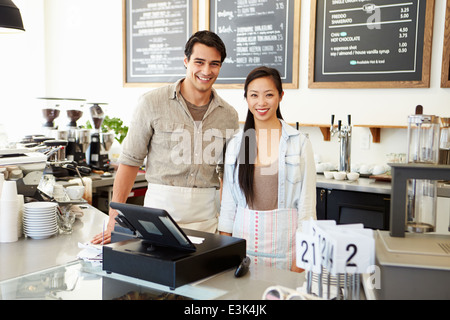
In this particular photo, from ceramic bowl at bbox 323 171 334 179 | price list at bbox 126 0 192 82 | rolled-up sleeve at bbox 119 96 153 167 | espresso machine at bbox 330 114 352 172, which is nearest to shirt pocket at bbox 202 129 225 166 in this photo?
rolled-up sleeve at bbox 119 96 153 167

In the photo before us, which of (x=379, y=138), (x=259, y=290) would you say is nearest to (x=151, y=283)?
(x=259, y=290)

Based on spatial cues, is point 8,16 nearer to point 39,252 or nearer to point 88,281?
point 39,252

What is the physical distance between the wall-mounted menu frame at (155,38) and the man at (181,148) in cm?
228

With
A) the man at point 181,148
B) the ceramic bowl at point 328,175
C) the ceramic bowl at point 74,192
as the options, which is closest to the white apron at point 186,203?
the man at point 181,148

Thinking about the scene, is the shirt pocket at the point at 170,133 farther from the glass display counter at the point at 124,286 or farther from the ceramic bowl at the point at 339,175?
the ceramic bowl at the point at 339,175

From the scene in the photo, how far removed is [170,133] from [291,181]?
2.07 ft

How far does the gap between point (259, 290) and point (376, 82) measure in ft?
8.55

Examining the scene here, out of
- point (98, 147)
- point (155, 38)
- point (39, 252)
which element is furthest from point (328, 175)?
point (155, 38)

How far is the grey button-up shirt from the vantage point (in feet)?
7.43

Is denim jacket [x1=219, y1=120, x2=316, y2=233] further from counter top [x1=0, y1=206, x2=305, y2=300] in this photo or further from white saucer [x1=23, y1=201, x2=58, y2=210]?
white saucer [x1=23, y1=201, x2=58, y2=210]

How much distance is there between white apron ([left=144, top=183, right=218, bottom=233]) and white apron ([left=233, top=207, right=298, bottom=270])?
0.26m

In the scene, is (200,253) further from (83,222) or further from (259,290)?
(83,222)

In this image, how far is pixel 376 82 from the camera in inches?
140

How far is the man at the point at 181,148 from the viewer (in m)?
2.25
